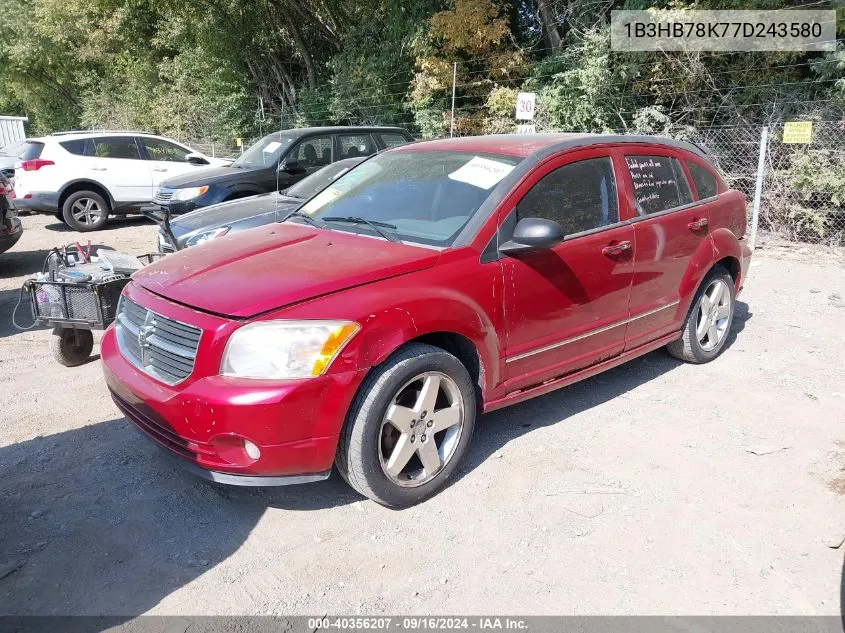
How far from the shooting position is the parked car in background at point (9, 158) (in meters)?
14.7

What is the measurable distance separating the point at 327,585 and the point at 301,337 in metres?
1.04

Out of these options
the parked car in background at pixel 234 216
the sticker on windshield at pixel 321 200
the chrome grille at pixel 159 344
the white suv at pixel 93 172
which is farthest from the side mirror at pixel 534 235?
the white suv at pixel 93 172

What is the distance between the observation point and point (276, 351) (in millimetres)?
2844

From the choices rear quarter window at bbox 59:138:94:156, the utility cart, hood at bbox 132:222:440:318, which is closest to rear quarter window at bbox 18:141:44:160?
rear quarter window at bbox 59:138:94:156

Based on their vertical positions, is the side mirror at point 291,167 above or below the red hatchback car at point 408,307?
above

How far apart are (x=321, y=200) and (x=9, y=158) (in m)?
14.6

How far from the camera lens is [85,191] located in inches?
479

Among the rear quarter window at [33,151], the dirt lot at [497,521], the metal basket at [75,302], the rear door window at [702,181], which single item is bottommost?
the dirt lot at [497,521]

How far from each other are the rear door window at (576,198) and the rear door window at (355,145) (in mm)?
6055

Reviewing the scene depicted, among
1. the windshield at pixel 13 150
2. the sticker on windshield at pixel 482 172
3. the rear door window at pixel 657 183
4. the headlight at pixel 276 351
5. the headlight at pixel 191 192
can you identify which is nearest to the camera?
the headlight at pixel 276 351

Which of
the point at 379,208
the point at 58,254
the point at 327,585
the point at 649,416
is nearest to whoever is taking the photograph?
the point at 327,585

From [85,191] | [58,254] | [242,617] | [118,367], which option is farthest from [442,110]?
[242,617]

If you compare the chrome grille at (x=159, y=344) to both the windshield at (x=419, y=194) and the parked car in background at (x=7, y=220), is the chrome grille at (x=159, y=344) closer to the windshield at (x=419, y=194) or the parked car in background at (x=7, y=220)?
the windshield at (x=419, y=194)

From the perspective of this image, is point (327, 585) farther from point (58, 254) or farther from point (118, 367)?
point (58, 254)
